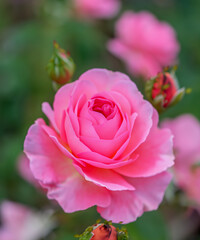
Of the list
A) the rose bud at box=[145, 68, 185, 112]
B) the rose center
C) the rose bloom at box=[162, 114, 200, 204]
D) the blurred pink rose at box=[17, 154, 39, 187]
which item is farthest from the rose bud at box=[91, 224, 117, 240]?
the blurred pink rose at box=[17, 154, 39, 187]

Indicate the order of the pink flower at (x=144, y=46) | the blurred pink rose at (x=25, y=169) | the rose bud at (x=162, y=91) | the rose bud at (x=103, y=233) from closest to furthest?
the rose bud at (x=103, y=233) → the rose bud at (x=162, y=91) → the blurred pink rose at (x=25, y=169) → the pink flower at (x=144, y=46)

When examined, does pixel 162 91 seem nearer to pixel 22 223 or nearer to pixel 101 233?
pixel 101 233

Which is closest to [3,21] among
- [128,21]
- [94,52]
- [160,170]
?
[94,52]

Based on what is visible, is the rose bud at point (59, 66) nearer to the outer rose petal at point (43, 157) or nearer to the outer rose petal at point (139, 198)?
the outer rose petal at point (43, 157)

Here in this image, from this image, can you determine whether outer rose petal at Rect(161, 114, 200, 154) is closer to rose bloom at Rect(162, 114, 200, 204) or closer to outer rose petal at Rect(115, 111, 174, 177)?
rose bloom at Rect(162, 114, 200, 204)

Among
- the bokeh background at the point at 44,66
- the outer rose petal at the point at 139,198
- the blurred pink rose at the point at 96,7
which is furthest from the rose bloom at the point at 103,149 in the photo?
the blurred pink rose at the point at 96,7
